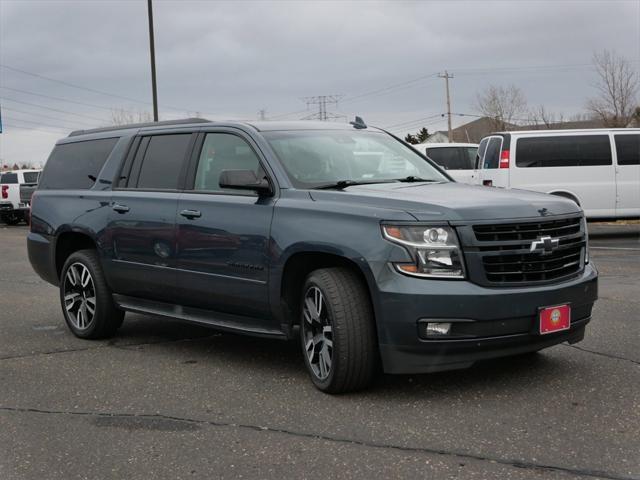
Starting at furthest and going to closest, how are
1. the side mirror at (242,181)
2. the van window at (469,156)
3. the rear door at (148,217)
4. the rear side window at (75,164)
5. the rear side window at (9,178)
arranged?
the rear side window at (9,178)
the van window at (469,156)
the rear side window at (75,164)
the rear door at (148,217)
the side mirror at (242,181)

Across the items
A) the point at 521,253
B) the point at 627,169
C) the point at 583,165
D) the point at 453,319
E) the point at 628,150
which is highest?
the point at 628,150

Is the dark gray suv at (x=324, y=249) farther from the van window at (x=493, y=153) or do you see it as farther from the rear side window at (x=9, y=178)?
the rear side window at (x=9, y=178)

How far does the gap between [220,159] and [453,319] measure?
7.60 ft

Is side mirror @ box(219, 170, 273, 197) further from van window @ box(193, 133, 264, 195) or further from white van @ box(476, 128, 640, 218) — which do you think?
white van @ box(476, 128, 640, 218)

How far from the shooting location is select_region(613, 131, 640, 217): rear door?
52.3 ft

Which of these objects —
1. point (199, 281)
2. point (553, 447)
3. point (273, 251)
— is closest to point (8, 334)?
point (199, 281)

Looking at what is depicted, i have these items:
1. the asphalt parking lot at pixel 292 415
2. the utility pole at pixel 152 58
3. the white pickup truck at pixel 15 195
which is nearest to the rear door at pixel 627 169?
the asphalt parking lot at pixel 292 415

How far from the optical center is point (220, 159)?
5977mm

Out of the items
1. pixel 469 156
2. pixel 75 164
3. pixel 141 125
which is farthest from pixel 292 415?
pixel 469 156

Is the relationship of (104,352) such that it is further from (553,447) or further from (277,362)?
(553,447)

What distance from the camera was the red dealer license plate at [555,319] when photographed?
4.67m

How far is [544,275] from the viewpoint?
4.79 m

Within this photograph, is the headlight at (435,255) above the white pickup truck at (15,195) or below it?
below

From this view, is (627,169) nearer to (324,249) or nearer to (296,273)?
(296,273)
